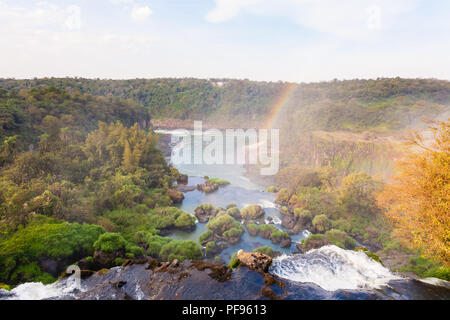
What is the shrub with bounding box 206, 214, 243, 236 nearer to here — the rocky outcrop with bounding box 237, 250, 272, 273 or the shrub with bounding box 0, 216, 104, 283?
the shrub with bounding box 0, 216, 104, 283

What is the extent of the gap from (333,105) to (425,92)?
907 inches

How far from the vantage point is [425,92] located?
199 ft

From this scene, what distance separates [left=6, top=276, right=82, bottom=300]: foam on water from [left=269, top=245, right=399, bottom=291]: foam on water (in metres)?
7.48

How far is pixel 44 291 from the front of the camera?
9062 mm

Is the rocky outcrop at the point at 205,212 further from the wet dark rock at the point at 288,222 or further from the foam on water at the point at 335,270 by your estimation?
the foam on water at the point at 335,270

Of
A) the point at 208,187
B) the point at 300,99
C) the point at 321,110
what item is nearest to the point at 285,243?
the point at 208,187

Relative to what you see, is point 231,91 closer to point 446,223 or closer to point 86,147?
point 86,147

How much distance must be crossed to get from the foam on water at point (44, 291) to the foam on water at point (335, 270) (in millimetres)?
7484

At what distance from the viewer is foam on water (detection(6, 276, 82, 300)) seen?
8498 mm

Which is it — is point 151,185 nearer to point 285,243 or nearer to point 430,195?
point 285,243

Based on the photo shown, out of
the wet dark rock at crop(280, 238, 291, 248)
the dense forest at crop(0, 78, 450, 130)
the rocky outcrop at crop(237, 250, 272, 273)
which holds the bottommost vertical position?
the wet dark rock at crop(280, 238, 291, 248)

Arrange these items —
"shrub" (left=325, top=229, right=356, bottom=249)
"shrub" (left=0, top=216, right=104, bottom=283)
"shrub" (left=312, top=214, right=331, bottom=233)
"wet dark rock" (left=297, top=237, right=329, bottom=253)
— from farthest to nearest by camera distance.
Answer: "shrub" (left=312, top=214, right=331, bottom=233)
"shrub" (left=325, top=229, right=356, bottom=249)
"wet dark rock" (left=297, top=237, right=329, bottom=253)
"shrub" (left=0, top=216, right=104, bottom=283)

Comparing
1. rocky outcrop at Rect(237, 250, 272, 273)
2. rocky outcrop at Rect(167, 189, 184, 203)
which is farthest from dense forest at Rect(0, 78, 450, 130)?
rocky outcrop at Rect(237, 250, 272, 273)

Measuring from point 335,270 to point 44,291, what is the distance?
430 inches
